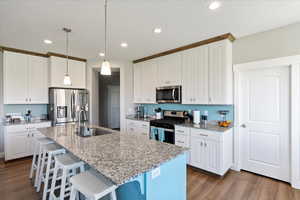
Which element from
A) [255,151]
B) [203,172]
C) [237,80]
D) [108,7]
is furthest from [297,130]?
[108,7]

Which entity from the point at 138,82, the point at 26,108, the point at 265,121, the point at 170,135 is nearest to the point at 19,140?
the point at 26,108

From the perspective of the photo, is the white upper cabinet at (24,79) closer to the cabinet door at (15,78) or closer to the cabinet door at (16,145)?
the cabinet door at (15,78)

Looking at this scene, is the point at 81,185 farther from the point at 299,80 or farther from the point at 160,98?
the point at 299,80

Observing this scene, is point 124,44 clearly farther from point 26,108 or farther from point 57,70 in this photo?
point 26,108

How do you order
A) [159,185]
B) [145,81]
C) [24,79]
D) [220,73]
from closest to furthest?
1. [159,185]
2. [220,73]
3. [24,79]
4. [145,81]

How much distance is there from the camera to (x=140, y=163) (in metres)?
1.23

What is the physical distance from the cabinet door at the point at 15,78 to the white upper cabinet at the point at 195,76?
158 inches

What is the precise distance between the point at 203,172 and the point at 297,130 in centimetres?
171

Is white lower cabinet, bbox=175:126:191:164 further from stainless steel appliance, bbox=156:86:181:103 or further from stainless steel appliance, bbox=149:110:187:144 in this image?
stainless steel appliance, bbox=156:86:181:103

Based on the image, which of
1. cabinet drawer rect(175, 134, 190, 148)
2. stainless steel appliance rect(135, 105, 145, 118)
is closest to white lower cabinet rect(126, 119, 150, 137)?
stainless steel appliance rect(135, 105, 145, 118)

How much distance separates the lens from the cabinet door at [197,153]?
2.79 metres

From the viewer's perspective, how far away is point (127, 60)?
4.67m

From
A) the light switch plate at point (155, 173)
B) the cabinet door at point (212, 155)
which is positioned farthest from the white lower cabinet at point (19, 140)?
the cabinet door at point (212, 155)

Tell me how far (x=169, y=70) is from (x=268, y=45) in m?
2.00
